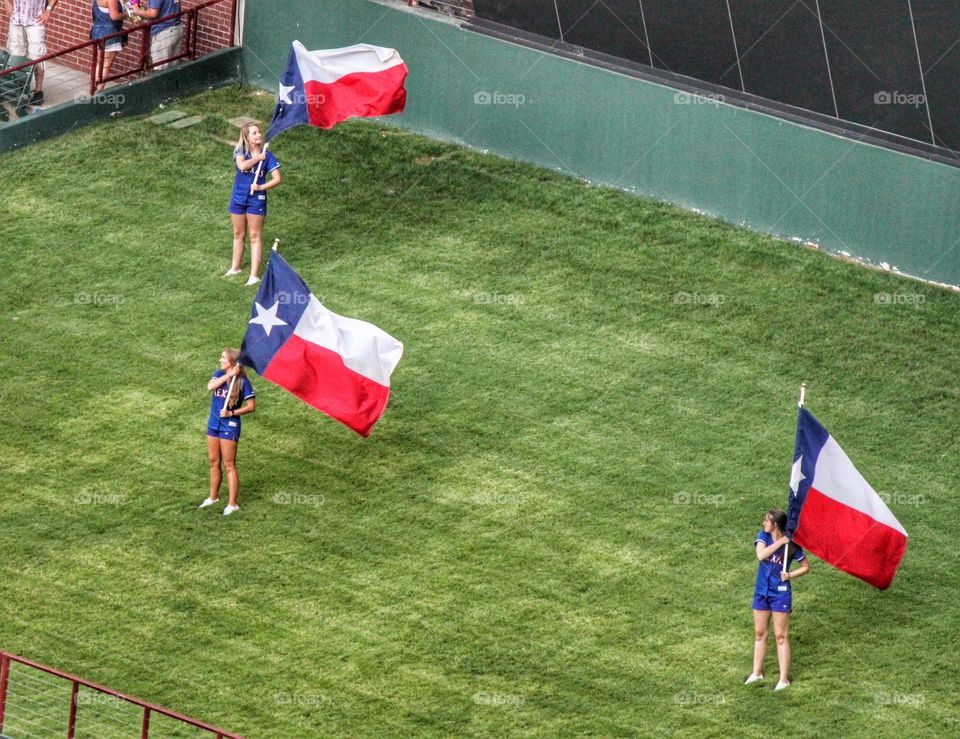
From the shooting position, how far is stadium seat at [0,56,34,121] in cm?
2644

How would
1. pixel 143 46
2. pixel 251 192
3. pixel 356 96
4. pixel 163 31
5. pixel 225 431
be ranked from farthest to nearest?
pixel 163 31, pixel 143 46, pixel 356 96, pixel 251 192, pixel 225 431

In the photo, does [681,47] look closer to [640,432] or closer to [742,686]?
[640,432]

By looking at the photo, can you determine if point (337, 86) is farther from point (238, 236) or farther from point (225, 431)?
point (225, 431)

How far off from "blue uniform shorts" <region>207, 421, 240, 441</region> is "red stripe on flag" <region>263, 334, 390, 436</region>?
68cm

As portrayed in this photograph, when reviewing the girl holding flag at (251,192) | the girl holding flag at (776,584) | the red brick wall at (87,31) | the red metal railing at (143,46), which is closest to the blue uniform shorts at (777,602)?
the girl holding flag at (776,584)

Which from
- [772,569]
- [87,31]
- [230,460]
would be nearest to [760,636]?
[772,569]

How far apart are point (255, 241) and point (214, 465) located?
473cm

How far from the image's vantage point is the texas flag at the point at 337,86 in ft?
76.0

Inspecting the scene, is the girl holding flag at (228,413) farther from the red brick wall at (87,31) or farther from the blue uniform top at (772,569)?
the red brick wall at (87,31)

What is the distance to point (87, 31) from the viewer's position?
95.2 feet

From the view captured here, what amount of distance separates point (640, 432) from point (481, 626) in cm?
384

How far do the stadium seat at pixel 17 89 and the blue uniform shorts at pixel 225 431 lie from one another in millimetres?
9317

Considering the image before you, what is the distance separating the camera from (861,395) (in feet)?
70.1

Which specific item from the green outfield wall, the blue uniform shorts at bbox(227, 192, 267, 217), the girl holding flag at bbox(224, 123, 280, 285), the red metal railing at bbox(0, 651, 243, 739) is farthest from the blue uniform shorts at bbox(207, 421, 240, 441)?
the green outfield wall
